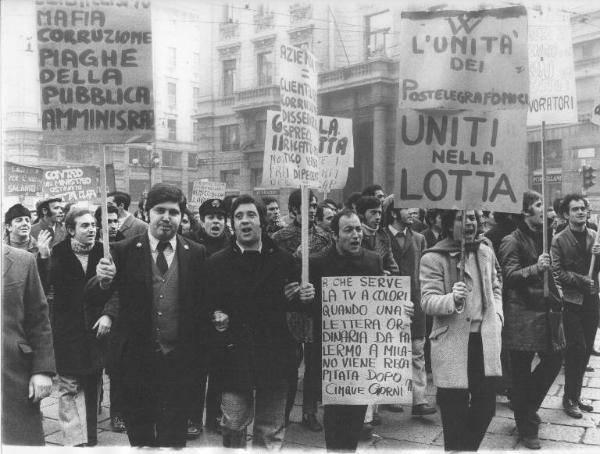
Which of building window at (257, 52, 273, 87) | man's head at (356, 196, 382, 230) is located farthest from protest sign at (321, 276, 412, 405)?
building window at (257, 52, 273, 87)

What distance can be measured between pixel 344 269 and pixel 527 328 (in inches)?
67.7

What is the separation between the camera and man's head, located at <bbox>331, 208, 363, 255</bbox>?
4.59 metres

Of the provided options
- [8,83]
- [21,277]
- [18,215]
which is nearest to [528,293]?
[21,277]

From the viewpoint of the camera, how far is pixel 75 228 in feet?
17.0

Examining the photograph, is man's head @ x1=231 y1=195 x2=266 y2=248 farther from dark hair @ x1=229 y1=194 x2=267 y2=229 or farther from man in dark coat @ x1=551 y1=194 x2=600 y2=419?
man in dark coat @ x1=551 y1=194 x2=600 y2=419

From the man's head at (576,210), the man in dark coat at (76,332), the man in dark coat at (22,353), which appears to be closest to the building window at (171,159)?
the man's head at (576,210)

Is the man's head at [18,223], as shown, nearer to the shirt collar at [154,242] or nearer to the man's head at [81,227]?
the man's head at [81,227]

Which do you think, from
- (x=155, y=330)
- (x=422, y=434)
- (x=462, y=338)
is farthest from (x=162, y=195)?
(x=422, y=434)

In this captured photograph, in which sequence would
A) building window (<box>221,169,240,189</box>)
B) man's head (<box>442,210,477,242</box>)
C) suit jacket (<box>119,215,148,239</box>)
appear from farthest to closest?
building window (<box>221,169,240,189</box>) → suit jacket (<box>119,215,148,239</box>) → man's head (<box>442,210,477,242</box>)

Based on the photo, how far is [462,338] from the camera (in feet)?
14.2

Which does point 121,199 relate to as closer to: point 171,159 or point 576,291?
point 576,291

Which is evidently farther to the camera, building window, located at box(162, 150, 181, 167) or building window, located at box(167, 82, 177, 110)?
building window, located at box(162, 150, 181, 167)

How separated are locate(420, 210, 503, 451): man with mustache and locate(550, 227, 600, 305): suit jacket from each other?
198cm

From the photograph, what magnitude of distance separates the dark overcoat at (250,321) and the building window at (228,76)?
27127 mm
